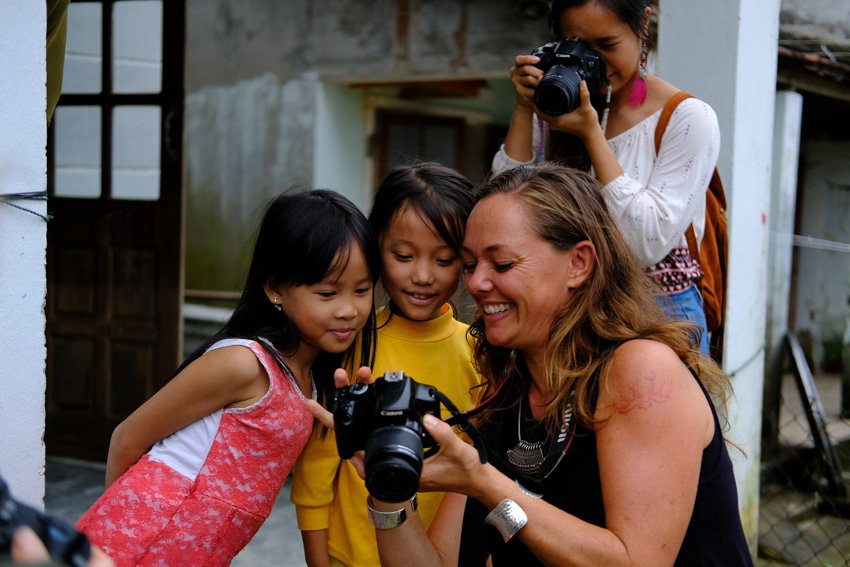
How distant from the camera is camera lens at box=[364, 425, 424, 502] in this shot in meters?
1.42

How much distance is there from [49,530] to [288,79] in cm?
503

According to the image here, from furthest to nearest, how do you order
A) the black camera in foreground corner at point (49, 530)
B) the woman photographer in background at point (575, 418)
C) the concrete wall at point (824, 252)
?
1. the concrete wall at point (824, 252)
2. the woman photographer in background at point (575, 418)
3. the black camera in foreground corner at point (49, 530)

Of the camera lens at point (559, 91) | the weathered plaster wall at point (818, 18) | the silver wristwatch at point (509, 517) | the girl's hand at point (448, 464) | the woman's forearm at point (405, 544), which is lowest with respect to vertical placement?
the woman's forearm at point (405, 544)

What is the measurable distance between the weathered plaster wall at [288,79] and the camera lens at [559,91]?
2912mm

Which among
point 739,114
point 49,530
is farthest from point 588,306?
point 739,114

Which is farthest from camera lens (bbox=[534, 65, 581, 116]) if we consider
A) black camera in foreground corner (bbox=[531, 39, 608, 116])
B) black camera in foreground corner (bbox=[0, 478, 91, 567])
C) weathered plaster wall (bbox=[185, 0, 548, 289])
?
weathered plaster wall (bbox=[185, 0, 548, 289])

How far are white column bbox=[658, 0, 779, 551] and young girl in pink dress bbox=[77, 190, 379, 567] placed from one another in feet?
5.00

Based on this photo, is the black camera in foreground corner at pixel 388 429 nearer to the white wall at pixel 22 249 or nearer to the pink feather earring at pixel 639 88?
the white wall at pixel 22 249

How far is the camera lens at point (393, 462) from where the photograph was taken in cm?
142

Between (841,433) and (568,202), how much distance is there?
14.8 feet

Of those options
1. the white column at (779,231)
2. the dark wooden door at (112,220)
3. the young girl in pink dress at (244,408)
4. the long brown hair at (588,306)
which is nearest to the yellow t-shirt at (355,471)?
the young girl in pink dress at (244,408)

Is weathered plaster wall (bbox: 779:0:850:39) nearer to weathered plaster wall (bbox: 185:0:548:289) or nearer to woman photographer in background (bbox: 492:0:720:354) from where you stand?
weathered plaster wall (bbox: 185:0:548:289)

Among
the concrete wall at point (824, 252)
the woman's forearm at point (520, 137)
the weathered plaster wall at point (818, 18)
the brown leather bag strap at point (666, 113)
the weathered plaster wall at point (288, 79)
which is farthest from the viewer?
the concrete wall at point (824, 252)

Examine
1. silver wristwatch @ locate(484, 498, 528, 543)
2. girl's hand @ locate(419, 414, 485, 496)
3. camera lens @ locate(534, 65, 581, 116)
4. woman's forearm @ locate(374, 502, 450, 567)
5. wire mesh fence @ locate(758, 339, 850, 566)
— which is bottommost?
wire mesh fence @ locate(758, 339, 850, 566)
